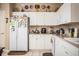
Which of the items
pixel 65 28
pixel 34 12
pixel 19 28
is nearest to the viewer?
pixel 65 28

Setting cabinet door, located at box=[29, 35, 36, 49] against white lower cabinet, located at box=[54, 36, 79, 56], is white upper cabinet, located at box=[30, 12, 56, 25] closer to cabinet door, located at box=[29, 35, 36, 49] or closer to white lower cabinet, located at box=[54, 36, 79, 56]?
cabinet door, located at box=[29, 35, 36, 49]

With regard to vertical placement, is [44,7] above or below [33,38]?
above

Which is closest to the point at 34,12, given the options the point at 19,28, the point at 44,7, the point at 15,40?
the point at 44,7

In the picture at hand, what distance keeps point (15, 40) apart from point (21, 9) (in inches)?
51.6

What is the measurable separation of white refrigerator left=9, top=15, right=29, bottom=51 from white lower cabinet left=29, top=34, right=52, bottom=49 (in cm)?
20

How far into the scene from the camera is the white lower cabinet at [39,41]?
5828 millimetres

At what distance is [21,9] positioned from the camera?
6.25m

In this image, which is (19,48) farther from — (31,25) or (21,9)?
(21,9)

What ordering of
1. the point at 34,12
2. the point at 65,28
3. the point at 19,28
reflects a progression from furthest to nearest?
the point at 34,12, the point at 19,28, the point at 65,28

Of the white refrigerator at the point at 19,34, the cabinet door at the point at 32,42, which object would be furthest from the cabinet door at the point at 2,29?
the cabinet door at the point at 32,42

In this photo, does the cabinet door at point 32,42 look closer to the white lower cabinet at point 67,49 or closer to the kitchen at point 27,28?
the kitchen at point 27,28

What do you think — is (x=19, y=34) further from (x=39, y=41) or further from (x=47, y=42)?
(x=47, y=42)

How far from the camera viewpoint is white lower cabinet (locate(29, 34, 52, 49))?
5.83 metres

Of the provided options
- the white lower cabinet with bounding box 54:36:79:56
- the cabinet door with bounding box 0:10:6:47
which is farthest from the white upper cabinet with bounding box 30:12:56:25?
the white lower cabinet with bounding box 54:36:79:56
